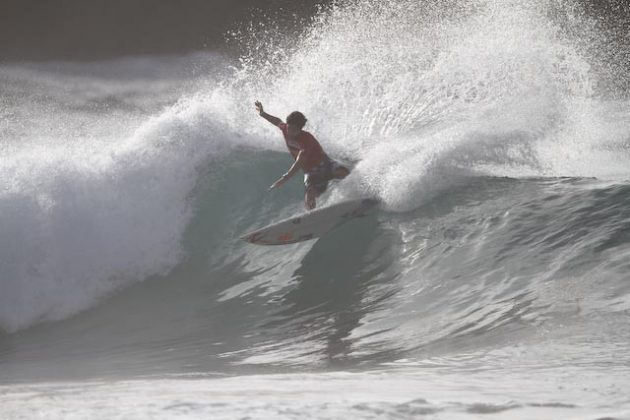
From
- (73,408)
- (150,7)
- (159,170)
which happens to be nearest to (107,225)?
(159,170)

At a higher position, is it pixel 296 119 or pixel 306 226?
pixel 296 119

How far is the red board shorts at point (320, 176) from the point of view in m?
6.95

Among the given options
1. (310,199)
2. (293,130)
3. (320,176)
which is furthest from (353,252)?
(293,130)

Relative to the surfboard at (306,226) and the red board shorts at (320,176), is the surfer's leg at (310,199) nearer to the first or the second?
the red board shorts at (320,176)

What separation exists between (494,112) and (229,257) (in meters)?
2.96

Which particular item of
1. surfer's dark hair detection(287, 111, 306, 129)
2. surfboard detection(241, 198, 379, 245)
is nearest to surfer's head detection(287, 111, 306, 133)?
surfer's dark hair detection(287, 111, 306, 129)

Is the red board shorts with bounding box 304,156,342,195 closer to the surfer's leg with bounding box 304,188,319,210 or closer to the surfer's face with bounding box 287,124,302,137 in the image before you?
the surfer's leg with bounding box 304,188,319,210

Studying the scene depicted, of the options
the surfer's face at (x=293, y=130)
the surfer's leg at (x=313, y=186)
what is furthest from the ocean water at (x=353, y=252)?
the surfer's face at (x=293, y=130)

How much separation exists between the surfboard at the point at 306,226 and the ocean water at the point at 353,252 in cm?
13

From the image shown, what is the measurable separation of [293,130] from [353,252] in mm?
1326

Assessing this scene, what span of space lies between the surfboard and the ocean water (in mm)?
129

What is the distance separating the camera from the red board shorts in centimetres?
695

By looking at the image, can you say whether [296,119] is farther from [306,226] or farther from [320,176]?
[306,226]

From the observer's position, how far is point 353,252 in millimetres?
6109
